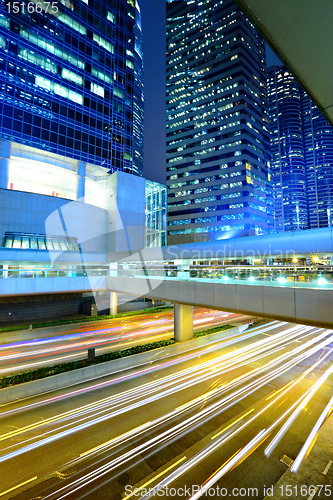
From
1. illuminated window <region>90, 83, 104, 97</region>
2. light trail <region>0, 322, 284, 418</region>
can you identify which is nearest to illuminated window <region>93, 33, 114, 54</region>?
illuminated window <region>90, 83, 104, 97</region>

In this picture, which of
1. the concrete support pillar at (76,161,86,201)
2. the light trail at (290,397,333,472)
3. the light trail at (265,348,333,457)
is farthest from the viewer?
the concrete support pillar at (76,161,86,201)

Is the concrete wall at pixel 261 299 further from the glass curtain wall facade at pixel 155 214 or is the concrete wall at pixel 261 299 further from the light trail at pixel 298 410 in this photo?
the glass curtain wall facade at pixel 155 214

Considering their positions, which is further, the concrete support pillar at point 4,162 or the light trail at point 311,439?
the concrete support pillar at point 4,162

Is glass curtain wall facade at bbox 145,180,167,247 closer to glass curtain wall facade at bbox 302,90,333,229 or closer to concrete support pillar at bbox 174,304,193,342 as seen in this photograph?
concrete support pillar at bbox 174,304,193,342

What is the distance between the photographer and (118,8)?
1967 inches

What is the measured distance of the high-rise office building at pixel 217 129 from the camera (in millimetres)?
76812

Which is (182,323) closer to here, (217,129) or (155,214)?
(155,214)

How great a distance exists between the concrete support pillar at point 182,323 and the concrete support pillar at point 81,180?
103 ft

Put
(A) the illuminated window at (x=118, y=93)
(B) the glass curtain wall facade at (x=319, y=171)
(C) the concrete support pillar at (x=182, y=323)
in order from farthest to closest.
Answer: (B) the glass curtain wall facade at (x=319, y=171), (A) the illuminated window at (x=118, y=93), (C) the concrete support pillar at (x=182, y=323)

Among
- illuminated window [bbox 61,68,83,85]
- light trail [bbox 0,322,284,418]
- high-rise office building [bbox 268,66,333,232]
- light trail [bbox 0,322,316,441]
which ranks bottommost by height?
light trail [bbox 0,322,284,418]

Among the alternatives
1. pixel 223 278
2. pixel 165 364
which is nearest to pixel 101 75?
pixel 223 278

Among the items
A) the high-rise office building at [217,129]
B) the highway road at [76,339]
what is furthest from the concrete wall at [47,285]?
the high-rise office building at [217,129]

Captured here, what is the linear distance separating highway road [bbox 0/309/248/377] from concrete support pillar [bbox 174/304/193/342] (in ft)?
9.26

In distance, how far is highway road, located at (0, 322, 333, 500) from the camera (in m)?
7.45
